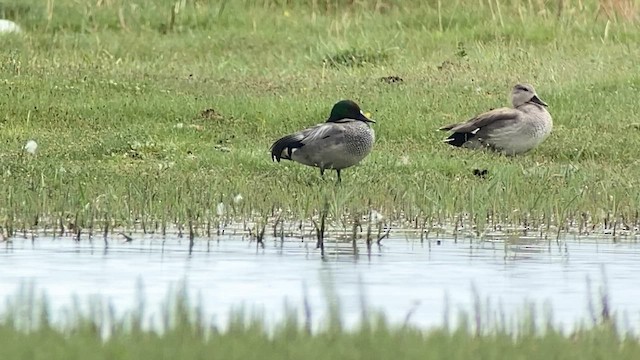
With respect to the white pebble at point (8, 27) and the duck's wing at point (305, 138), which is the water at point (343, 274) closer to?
the duck's wing at point (305, 138)

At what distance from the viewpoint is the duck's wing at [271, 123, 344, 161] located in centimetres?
1201

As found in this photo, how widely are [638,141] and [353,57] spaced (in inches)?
217

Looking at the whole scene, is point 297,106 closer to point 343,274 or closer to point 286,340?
point 343,274

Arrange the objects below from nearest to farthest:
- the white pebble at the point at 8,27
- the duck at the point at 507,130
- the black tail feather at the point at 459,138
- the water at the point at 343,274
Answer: the water at the point at 343,274, the duck at the point at 507,130, the black tail feather at the point at 459,138, the white pebble at the point at 8,27

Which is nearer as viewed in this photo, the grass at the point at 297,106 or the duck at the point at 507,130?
the grass at the point at 297,106

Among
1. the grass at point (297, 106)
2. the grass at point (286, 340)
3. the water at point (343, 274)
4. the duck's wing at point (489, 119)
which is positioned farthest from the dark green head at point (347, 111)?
the grass at point (286, 340)

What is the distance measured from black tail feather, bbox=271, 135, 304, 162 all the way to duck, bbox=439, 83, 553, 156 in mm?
2546

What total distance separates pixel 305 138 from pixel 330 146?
0.95ft

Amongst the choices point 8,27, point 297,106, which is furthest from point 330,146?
point 8,27

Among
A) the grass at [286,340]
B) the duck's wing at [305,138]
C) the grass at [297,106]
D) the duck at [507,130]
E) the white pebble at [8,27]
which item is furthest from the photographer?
the white pebble at [8,27]

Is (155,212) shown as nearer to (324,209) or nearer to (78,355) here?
(324,209)

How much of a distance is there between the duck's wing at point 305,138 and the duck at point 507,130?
7.65 feet

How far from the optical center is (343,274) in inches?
319

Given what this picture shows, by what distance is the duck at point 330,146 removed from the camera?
39.0 ft
